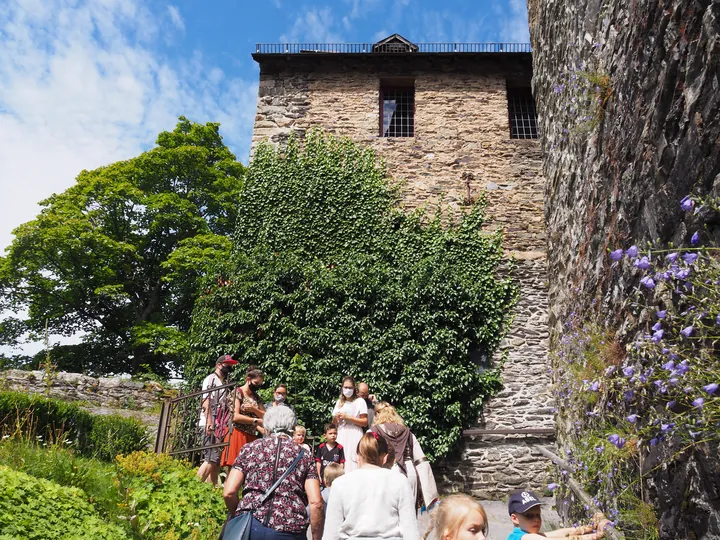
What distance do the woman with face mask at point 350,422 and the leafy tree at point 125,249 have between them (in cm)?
1214

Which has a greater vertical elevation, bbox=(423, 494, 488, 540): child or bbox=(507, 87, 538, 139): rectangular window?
bbox=(507, 87, 538, 139): rectangular window

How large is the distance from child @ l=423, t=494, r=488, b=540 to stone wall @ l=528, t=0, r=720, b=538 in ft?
3.35

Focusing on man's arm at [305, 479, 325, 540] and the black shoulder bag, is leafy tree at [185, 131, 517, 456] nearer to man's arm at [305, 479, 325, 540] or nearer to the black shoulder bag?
man's arm at [305, 479, 325, 540]

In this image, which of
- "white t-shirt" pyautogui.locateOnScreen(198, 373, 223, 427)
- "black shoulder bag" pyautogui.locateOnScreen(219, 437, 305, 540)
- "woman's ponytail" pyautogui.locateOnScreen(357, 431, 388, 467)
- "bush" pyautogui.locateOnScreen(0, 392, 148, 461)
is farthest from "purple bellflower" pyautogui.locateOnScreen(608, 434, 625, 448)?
"bush" pyautogui.locateOnScreen(0, 392, 148, 461)

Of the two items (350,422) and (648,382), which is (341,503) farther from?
(350,422)

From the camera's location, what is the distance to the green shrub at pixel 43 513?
133 inches

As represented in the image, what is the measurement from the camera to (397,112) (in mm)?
12180

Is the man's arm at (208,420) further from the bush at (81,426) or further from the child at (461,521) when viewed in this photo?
the child at (461,521)

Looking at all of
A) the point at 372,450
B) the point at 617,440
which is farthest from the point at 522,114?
the point at 372,450

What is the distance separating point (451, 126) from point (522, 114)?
171cm

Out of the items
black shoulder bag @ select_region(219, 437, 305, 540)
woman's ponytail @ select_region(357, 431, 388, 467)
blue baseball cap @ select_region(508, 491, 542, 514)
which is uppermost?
woman's ponytail @ select_region(357, 431, 388, 467)

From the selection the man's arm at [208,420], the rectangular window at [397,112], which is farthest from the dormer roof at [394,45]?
the man's arm at [208,420]

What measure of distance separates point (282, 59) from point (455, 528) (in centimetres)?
1148

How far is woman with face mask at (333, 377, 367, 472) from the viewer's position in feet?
20.3
